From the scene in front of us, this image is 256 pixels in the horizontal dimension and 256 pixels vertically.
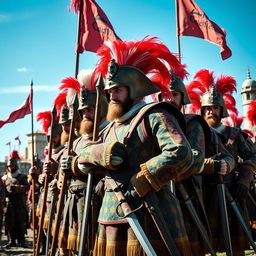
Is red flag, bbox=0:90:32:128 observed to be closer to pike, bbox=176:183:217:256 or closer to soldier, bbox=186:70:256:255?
soldier, bbox=186:70:256:255

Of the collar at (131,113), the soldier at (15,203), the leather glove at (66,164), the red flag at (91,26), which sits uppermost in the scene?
the red flag at (91,26)

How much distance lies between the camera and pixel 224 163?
17.6 feet

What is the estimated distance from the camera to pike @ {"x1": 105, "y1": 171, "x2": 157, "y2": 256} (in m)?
3.46

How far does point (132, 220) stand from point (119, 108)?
3.48 feet

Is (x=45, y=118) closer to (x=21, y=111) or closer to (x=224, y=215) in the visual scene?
(x=21, y=111)

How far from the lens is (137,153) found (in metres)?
3.83

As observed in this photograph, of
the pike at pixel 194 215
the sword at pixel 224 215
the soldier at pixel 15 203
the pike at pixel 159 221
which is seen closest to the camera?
the pike at pixel 159 221

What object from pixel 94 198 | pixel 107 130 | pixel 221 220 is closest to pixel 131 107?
pixel 107 130

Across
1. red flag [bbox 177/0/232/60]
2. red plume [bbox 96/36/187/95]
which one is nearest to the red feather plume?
red plume [bbox 96/36/187/95]

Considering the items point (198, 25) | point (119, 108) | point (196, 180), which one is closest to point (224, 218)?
point (196, 180)

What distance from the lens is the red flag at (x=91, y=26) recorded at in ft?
32.3

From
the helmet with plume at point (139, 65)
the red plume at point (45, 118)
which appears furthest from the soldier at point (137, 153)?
the red plume at point (45, 118)

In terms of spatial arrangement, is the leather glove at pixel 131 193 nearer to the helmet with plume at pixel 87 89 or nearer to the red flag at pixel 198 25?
the helmet with plume at pixel 87 89

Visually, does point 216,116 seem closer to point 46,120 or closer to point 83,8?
point 46,120
